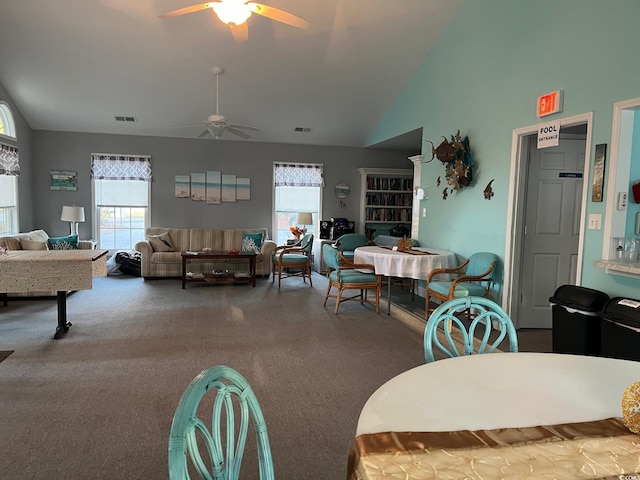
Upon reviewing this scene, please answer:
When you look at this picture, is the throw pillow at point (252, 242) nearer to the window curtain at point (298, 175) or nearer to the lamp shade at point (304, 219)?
the lamp shade at point (304, 219)

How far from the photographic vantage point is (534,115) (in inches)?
163

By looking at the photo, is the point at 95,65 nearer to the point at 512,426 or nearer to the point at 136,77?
the point at 136,77

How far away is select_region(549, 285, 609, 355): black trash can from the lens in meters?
3.23

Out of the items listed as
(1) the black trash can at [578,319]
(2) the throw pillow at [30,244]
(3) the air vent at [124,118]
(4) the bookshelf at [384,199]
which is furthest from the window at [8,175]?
(1) the black trash can at [578,319]

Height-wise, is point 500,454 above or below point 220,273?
above

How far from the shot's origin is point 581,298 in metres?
3.30

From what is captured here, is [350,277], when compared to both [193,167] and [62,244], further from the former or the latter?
[193,167]

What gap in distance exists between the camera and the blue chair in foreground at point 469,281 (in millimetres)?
4434

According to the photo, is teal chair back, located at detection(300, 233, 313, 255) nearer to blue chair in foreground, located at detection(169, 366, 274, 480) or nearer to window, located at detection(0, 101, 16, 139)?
window, located at detection(0, 101, 16, 139)

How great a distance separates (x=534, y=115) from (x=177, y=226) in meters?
6.25

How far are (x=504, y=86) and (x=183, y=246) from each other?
568 centimetres

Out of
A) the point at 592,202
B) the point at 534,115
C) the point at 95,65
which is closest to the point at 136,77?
the point at 95,65

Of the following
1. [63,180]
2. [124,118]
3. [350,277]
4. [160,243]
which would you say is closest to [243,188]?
[160,243]

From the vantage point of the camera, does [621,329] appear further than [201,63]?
No
